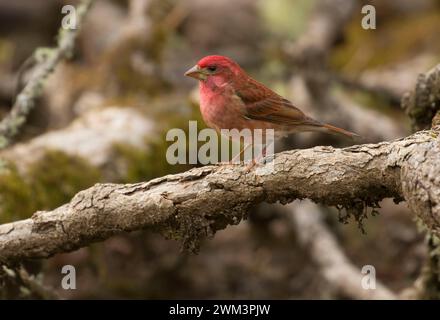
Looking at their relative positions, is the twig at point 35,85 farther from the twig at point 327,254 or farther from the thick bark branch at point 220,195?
the twig at point 327,254

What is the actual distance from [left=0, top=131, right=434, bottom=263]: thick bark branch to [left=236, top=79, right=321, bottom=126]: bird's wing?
4.09 feet

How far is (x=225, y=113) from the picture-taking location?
14.8 feet

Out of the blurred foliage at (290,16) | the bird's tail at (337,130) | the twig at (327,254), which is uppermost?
the blurred foliage at (290,16)

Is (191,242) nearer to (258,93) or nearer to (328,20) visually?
(258,93)

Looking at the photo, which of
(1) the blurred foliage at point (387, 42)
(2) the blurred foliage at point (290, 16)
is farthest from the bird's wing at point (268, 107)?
(1) the blurred foliage at point (387, 42)

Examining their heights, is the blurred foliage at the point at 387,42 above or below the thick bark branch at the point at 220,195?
above

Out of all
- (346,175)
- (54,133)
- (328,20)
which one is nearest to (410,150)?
(346,175)

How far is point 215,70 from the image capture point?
4688 mm

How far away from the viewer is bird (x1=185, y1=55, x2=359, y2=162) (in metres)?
4.52

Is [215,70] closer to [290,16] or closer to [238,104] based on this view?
[238,104]

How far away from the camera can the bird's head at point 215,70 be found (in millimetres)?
4656

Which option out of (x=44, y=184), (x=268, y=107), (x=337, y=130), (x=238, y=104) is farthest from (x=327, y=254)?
(x=44, y=184)

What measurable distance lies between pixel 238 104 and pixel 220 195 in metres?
1.29

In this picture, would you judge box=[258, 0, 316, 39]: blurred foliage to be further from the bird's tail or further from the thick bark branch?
the thick bark branch
